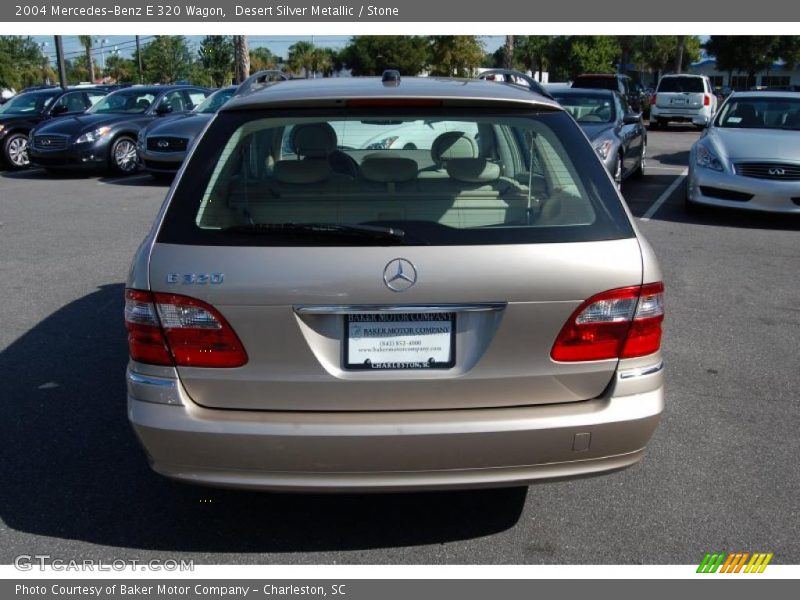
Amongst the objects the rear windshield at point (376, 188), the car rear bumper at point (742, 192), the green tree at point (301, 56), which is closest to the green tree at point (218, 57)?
the green tree at point (301, 56)

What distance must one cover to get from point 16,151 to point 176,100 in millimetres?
3553

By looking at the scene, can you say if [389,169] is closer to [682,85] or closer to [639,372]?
[639,372]

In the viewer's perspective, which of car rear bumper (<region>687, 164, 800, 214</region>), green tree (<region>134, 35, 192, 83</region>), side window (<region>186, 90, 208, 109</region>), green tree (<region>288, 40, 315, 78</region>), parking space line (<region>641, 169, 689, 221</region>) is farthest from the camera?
green tree (<region>288, 40, 315, 78</region>)

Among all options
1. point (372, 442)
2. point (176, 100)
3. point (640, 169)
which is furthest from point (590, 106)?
point (372, 442)

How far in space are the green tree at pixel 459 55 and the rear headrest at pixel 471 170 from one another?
44.3 metres

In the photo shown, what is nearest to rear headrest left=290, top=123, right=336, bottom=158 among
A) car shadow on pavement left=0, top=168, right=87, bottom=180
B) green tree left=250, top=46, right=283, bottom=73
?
car shadow on pavement left=0, top=168, right=87, bottom=180

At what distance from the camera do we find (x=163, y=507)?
11.3 ft

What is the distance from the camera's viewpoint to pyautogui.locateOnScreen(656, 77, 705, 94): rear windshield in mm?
25188

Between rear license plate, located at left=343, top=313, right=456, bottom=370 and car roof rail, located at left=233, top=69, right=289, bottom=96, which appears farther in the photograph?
car roof rail, located at left=233, top=69, right=289, bottom=96

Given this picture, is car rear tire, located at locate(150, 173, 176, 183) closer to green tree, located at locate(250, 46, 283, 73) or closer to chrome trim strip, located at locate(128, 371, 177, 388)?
chrome trim strip, located at locate(128, 371, 177, 388)

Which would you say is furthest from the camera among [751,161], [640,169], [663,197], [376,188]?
[640,169]

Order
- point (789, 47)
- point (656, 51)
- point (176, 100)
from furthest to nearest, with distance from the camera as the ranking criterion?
point (656, 51) < point (789, 47) < point (176, 100)

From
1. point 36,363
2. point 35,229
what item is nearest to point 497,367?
point 36,363

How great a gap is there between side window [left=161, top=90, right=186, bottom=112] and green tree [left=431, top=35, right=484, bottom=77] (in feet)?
103
